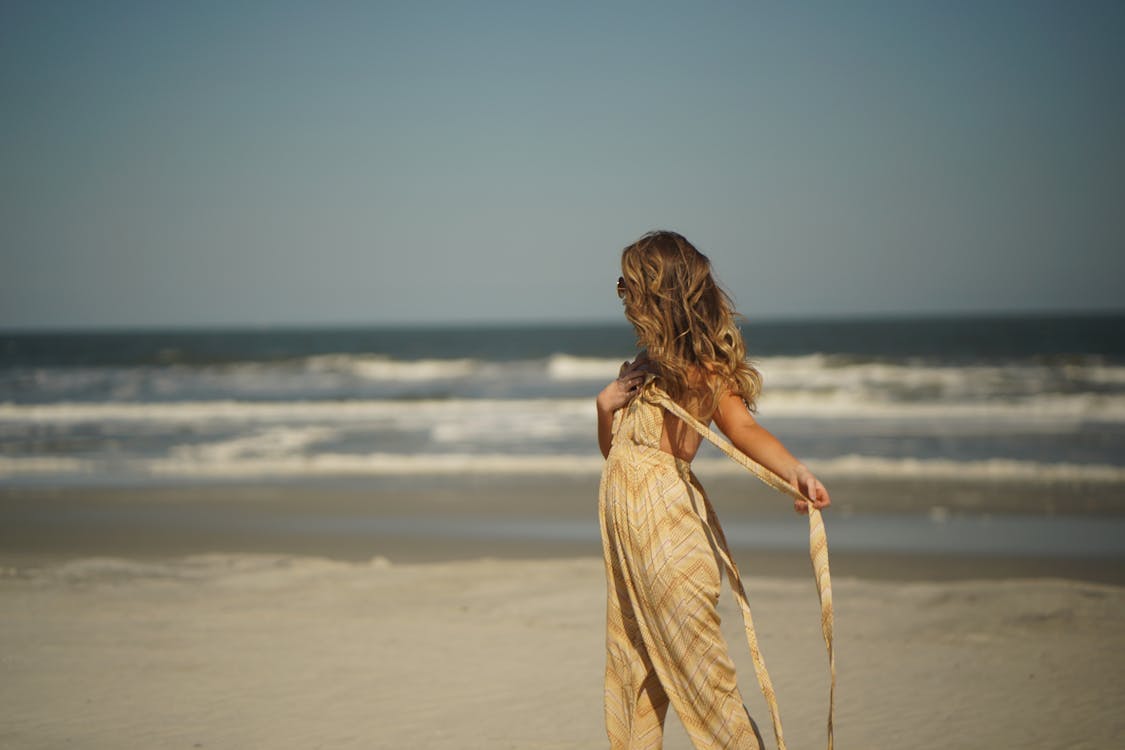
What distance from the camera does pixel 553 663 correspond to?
15.5 ft

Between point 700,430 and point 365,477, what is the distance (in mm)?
10297

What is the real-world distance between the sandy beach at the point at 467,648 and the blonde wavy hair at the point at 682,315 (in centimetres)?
196

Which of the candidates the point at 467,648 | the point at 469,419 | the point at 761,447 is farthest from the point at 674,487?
the point at 469,419

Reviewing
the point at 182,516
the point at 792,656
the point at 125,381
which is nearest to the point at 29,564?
the point at 182,516

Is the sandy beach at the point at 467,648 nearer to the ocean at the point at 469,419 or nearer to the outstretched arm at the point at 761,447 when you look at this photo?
the outstretched arm at the point at 761,447

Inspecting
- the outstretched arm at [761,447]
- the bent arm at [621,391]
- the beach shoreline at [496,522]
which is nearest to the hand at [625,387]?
the bent arm at [621,391]

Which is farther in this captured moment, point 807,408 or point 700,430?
point 807,408

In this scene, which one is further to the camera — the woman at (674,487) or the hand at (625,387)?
the hand at (625,387)

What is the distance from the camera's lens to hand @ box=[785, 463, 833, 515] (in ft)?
7.94

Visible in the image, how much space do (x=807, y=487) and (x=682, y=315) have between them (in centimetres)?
55

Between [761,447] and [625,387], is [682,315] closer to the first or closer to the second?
[625,387]

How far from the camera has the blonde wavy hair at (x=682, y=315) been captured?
2455mm

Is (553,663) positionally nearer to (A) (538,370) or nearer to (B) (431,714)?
(B) (431,714)

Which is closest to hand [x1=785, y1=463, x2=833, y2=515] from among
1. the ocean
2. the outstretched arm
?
the outstretched arm
